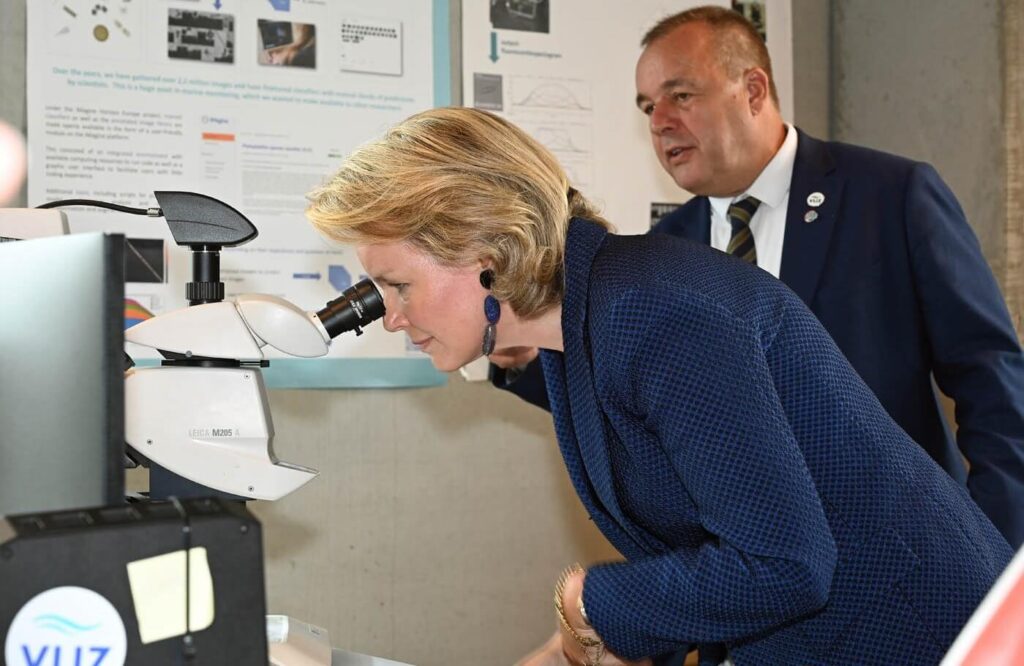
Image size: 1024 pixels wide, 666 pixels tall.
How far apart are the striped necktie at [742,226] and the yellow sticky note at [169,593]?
164cm

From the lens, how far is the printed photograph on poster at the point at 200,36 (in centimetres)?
227

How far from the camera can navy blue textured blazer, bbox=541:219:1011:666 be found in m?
1.05

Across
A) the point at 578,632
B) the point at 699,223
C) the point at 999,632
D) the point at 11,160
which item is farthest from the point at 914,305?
the point at 11,160

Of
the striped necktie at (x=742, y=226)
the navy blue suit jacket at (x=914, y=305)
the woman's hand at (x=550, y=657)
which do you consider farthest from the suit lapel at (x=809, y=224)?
the woman's hand at (x=550, y=657)

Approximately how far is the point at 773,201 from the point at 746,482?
1251 millimetres

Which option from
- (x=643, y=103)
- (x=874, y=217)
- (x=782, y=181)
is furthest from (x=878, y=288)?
(x=643, y=103)

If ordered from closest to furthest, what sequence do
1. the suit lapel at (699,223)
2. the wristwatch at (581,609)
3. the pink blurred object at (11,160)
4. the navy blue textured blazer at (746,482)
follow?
1. the navy blue textured blazer at (746,482)
2. the wristwatch at (581,609)
3. the pink blurred object at (11,160)
4. the suit lapel at (699,223)

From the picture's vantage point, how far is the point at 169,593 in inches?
27.5

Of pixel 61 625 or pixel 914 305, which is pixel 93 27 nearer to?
pixel 914 305

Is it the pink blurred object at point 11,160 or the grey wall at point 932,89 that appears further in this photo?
the grey wall at point 932,89

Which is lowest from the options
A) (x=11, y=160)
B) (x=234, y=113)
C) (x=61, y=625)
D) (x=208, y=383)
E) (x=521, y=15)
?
(x=61, y=625)

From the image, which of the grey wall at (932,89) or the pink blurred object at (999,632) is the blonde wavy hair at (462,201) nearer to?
the pink blurred object at (999,632)

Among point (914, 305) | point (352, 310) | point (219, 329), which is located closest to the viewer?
point (219, 329)

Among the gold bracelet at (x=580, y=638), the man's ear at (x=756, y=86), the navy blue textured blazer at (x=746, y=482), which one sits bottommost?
the gold bracelet at (x=580, y=638)
